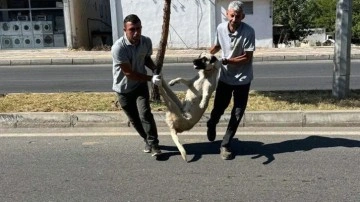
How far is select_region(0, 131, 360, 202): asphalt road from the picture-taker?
3.71 m

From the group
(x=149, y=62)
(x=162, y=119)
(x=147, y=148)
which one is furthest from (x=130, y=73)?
(x=162, y=119)

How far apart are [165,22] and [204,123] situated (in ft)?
5.86

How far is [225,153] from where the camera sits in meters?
4.54

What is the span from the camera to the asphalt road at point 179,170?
3.71m

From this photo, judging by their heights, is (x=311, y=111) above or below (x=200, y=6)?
below

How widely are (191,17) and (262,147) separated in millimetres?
16371

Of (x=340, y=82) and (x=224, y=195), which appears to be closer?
(x=224, y=195)

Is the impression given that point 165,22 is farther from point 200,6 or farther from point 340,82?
point 200,6

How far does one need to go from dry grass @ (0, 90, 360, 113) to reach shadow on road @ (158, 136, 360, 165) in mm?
Result: 1034

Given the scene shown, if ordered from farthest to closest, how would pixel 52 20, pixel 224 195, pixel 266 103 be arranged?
pixel 52 20, pixel 266 103, pixel 224 195

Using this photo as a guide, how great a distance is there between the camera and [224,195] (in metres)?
3.66

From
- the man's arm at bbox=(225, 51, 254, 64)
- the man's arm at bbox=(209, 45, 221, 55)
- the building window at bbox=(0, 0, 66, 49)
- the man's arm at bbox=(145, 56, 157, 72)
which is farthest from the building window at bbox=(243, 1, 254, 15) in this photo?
the man's arm at bbox=(225, 51, 254, 64)

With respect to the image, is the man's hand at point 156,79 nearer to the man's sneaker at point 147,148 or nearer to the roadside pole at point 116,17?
the man's sneaker at point 147,148

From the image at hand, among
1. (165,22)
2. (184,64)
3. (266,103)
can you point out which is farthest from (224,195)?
(184,64)
